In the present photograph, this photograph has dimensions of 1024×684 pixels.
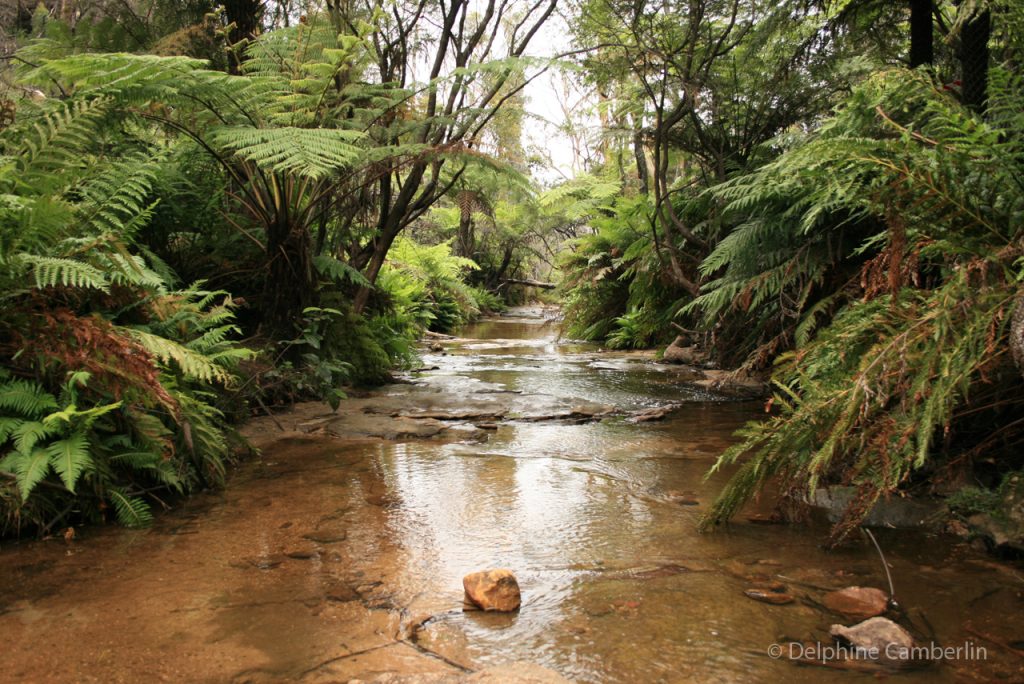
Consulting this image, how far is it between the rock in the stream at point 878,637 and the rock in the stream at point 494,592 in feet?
2.49

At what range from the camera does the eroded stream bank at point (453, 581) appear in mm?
1496

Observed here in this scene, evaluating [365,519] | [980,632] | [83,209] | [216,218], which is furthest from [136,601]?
[216,218]

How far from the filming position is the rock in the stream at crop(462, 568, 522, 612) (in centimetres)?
174

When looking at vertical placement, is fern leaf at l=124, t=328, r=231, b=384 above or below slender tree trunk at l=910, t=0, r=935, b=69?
below

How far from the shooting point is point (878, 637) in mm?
1523

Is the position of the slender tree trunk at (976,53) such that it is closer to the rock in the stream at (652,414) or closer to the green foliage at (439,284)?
the rock in the stream at (652,414)

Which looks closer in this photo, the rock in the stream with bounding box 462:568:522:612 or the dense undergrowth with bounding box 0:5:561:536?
the rock in the stream with bounding box 462:568:522:612

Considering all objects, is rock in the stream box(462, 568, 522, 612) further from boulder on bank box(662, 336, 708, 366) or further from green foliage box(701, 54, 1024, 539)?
boulder on bank box(662, 336, 708, 366)

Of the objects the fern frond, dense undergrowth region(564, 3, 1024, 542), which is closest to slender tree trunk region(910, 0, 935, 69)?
dense undergrowth region(564, 3, 1024, 542)

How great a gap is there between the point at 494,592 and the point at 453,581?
213 mm

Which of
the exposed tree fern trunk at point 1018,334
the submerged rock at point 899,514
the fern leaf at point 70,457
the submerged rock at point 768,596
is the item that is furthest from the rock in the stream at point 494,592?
the exposed tree fern trunk at point 1018,334

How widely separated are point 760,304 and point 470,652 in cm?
443

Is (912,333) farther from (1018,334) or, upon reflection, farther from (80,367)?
(80,367)

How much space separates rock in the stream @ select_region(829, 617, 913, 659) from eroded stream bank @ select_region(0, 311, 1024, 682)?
7 cm
